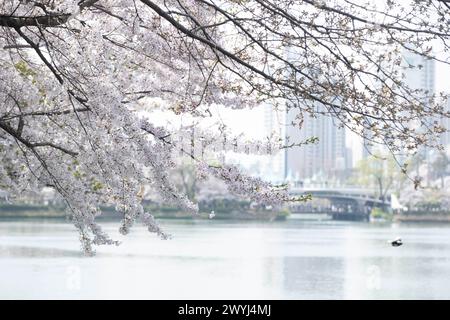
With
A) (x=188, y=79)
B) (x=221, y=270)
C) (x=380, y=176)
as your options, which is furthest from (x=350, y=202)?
(x=188, y=79)

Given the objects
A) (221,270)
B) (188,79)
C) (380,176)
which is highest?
(380,176)

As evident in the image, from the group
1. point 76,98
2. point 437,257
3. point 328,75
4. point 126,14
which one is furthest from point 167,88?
point 437,257

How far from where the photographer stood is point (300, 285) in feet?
87.4

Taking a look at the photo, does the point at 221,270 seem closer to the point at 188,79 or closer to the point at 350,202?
the point at 188,79

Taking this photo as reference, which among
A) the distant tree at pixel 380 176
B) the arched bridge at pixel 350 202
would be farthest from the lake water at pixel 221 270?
the distant tree at pixel 380 176

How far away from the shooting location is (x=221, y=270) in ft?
99.8

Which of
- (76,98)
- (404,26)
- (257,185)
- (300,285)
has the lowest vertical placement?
(300,285)

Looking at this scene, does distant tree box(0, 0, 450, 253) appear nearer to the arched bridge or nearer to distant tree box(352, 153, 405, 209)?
the arched bridge

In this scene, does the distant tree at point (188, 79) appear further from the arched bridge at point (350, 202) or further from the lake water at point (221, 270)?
the arched bridge at point (350, 202)

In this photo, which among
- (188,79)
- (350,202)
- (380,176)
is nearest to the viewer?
(188,79)

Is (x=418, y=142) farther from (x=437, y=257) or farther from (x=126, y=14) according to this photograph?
(x=437, y=257)

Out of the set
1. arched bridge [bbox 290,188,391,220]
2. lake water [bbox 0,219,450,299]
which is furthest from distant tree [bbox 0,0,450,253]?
arched bridge [bbox 290,188,391,220]

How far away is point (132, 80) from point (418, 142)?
303 centimetres

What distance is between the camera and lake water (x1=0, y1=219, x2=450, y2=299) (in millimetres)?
24125
